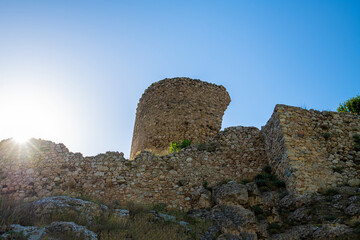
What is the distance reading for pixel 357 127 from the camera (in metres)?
9.91

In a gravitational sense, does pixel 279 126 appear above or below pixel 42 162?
above

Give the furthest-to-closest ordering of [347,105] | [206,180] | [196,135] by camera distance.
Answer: [347,105]
[196,135]
[206,180]

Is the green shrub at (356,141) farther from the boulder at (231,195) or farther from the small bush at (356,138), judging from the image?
the boulder at (231,195)

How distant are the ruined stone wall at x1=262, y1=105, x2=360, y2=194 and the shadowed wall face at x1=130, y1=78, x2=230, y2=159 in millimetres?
3459

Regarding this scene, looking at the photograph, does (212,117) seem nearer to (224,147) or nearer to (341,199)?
(224,147)

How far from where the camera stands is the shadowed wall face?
1293cm

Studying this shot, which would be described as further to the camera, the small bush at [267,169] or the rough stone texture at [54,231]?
the small bush at [267,169]

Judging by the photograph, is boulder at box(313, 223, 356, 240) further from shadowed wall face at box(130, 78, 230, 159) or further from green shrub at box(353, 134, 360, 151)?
shadowed wall face at box(130, 78, 230, 159)

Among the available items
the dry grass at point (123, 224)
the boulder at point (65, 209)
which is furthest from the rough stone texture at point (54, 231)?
the boulder at point (65, 209)

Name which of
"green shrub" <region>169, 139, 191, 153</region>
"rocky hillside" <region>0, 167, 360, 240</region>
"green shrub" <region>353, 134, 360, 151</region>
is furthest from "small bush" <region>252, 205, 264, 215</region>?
"green shrub" <region>169, 139, 191, 153</region>

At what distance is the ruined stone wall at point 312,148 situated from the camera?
843cm

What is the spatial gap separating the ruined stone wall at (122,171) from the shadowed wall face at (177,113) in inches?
93.7

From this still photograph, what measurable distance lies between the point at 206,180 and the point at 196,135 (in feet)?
11.8

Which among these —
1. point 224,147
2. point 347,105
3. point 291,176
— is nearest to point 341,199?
point 291,176
